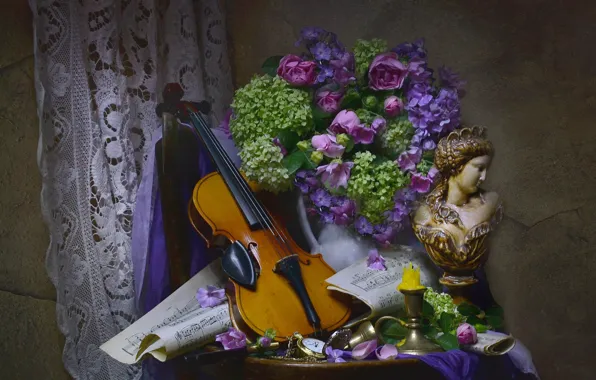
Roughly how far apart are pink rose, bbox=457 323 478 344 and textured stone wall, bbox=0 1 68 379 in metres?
0.78

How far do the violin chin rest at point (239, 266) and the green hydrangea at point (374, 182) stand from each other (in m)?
0.21

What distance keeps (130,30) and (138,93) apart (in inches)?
4.9

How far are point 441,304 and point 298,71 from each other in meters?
0.47

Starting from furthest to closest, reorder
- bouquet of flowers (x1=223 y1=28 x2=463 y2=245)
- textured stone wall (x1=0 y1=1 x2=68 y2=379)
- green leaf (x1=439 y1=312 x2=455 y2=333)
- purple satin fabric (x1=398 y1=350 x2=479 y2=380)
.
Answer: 1. textured stone wall (x1=0 y1=1 x2=68 y2=379)
2. bouquet of flowers (x1=223 y1=28 x2=463 y2=245)
3. green leaf (x1=439 y1=312 x2=455 y2=333)
4. purple satin fabric (x1=398 y1=350 x2=479 y2=380)

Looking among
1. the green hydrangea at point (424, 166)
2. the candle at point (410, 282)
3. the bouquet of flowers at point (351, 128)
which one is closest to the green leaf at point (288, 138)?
the bouquet of flowers at point (351, 128)

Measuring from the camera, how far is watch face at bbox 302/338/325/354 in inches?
52.7

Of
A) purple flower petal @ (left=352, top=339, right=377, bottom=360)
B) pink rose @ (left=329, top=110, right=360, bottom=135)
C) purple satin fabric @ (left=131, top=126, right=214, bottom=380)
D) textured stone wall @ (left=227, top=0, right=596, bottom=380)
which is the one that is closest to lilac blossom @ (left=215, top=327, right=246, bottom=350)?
purple flower petal @ (left=352, top=339, right=377, bottom=360)

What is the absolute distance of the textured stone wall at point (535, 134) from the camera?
1.66 m

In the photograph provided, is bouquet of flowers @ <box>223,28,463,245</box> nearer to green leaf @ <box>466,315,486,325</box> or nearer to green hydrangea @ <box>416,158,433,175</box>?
green hydrangea @ <box>416,158,433,175</box>

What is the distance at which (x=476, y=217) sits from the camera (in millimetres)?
1413

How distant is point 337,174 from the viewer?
1.46 metres

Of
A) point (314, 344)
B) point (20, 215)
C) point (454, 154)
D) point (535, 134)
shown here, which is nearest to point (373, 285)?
point (314, 344)

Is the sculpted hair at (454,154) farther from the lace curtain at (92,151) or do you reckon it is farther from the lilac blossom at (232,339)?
the lace curtain at (92,151)

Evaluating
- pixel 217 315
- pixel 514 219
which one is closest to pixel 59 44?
pixel 217 315
